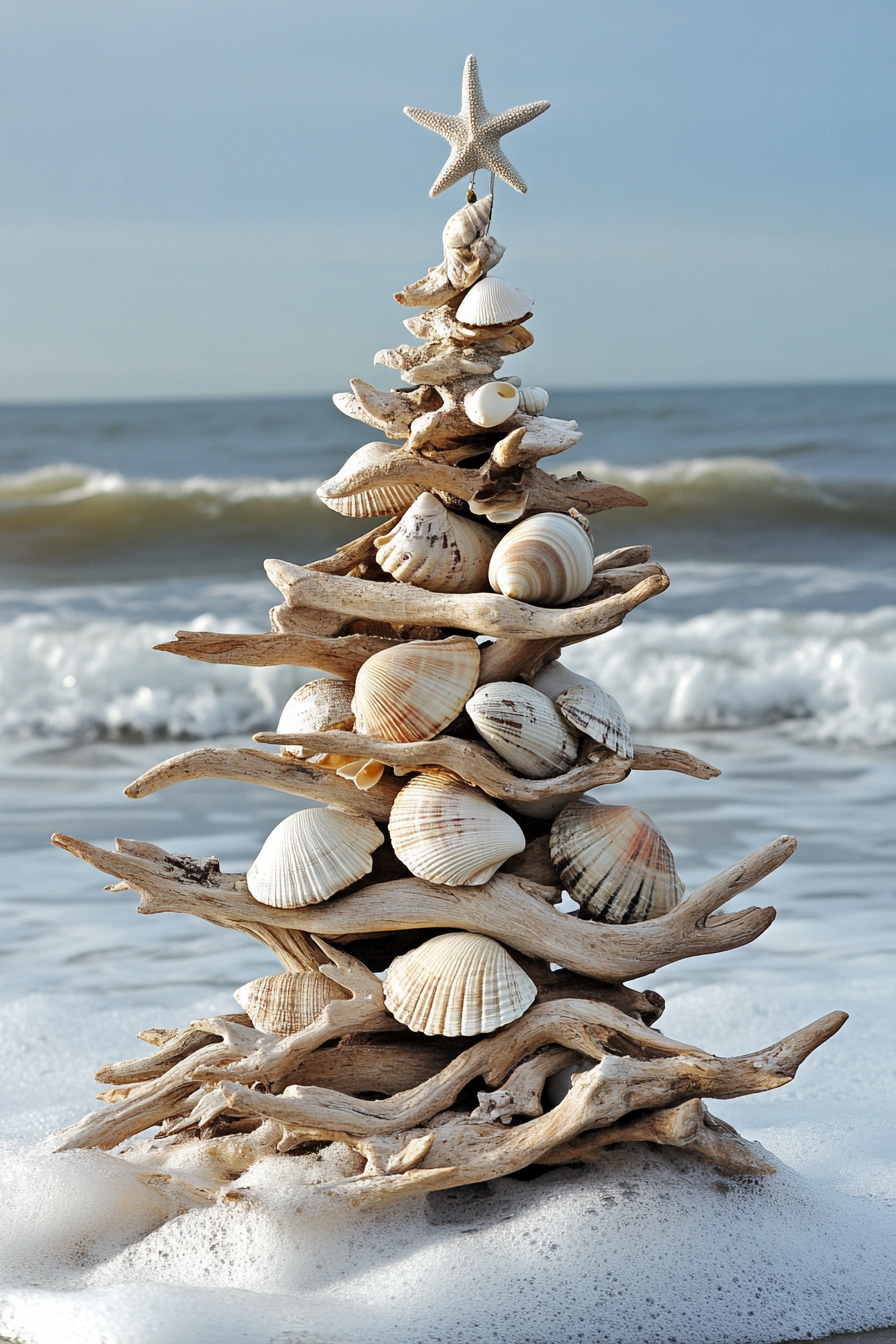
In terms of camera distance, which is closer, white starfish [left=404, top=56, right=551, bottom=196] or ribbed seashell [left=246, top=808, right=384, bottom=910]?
ribbed seashell [left=246, top=808, right=384, bottom=910]

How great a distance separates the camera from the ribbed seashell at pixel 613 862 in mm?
2527

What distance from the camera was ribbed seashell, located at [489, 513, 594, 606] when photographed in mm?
2490

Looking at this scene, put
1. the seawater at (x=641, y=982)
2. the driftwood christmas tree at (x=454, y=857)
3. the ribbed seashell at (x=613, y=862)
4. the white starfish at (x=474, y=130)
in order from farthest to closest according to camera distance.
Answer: the white starfish at (x=474, y=130)
the ribbed seashell at (x=613, y=862)
the driftwood christmas tree at (x=454, y=857)
the seawater at (x=641, y=982)

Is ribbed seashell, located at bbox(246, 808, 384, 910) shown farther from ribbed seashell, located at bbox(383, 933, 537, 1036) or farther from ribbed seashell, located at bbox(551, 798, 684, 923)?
ribbed seashell, located at bbox(551, 798, 684, 923)

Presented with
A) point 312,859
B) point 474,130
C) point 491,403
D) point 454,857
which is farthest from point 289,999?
point 474,130

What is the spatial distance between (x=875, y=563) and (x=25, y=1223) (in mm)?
11673

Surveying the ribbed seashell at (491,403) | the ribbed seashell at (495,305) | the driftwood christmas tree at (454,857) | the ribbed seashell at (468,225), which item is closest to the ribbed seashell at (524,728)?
the driftwood christmas tree at (454,857)

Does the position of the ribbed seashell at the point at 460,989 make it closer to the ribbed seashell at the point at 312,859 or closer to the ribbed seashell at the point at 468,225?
the ribbed seashell at the point at 312,859

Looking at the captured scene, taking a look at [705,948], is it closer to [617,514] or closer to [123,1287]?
[123,1287]

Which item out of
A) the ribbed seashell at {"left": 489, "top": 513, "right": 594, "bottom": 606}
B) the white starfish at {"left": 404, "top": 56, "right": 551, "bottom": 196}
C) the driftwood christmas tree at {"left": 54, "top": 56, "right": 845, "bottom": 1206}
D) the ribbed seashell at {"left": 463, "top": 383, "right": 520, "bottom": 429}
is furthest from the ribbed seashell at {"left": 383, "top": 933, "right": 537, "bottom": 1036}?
the white starfish at {"left": 404, "top": 56, "right": 551, "bottom": 196}

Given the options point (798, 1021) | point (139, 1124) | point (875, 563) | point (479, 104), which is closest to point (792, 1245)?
point (139, 1124)

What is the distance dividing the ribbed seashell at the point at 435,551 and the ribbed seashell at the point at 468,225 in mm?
514

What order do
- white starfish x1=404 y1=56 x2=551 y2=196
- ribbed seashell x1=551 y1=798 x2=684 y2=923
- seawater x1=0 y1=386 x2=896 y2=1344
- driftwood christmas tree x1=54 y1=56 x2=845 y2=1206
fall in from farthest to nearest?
1. white starfish x1=404 y1=56 x2=551 y2=196
2. ribbed seashell x1=551 y1=798 x2=684 y2=923
3. driftwood christmas tree x1=54 y1=56 x2=845 y2=1206
4. seawater x1=0 y1=386 x2=896 y2=1344

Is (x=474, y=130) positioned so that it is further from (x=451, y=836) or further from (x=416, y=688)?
→ (x=451, y=836)
